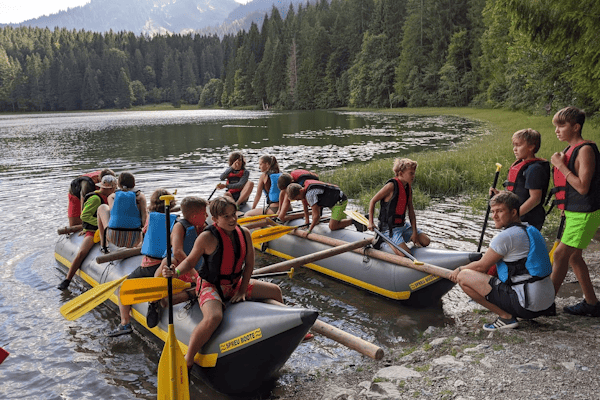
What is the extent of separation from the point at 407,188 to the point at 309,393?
3504 mm

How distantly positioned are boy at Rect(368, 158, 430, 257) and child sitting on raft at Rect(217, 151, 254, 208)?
13.6 ft

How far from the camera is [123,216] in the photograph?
6.87 metres

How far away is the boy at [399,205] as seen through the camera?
656cm

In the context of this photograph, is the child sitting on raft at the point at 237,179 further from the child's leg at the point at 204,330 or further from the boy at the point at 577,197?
the boy at the point at 577,197

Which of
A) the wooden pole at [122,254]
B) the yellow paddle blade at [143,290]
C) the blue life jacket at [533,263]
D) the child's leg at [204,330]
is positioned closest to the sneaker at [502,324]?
the blue life jacket at [533,263]

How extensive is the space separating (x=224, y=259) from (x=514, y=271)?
9.53ft

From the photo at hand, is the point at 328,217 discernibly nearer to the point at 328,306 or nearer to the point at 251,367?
the point at 328,306

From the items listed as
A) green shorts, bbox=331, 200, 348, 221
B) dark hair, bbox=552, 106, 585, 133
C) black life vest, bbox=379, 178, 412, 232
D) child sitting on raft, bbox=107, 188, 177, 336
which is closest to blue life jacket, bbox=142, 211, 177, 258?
child sitting on raft, bbox=107, 188, 177, 336

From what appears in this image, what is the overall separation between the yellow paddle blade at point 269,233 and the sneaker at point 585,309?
15.2ft

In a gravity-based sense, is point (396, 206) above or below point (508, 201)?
below

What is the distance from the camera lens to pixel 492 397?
3400 mm

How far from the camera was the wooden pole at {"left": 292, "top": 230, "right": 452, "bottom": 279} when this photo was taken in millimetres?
5642

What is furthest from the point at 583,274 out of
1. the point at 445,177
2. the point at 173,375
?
the point at 445,177

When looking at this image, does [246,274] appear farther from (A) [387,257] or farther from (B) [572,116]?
(B) [572,116]
